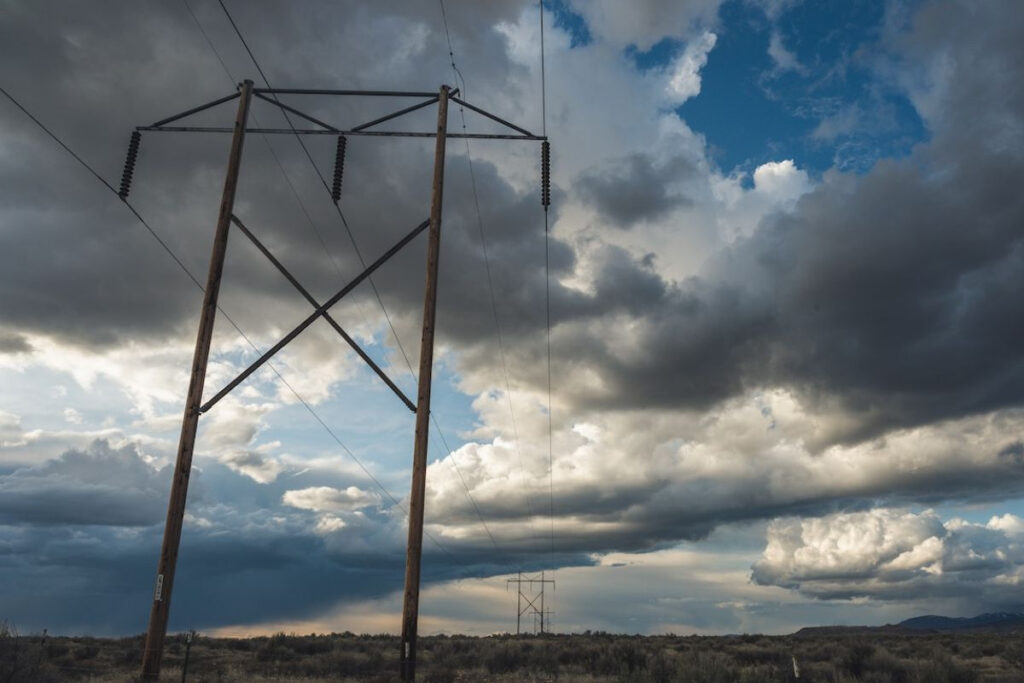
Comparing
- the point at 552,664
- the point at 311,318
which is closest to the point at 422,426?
the point at 311,318

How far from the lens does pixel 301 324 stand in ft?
61.3

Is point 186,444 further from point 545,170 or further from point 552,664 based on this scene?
point 552,664

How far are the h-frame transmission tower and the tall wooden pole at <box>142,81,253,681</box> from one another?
2 cm

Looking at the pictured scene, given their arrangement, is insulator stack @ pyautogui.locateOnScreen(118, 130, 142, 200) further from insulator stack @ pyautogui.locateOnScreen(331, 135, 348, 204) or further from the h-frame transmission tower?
insulator stack @ pyautogui.locateOnScreen(331, 135, 348, 204)

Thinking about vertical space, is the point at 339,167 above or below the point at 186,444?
above

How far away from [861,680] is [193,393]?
27.8 m

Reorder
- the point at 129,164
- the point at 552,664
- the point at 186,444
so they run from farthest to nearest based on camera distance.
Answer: the point at 552,664 → the point at 129,164 → the point at 186,444

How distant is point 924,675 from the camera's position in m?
26.9

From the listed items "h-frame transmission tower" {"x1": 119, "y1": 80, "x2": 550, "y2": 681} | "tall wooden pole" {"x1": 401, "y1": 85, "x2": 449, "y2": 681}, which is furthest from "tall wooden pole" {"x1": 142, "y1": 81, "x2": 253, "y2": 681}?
"tall wooden pole" {"x1": 401, "y1": 85, "x2": 449, "y2": 681}

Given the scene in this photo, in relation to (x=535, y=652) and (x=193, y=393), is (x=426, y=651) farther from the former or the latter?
(x=193, y=393)

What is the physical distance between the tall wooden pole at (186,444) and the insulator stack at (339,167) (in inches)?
105

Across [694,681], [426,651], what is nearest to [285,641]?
[426,651]

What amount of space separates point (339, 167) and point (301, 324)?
18.1ft

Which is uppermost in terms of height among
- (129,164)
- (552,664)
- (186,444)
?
(129,164)
